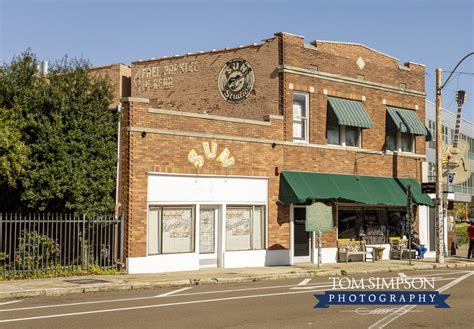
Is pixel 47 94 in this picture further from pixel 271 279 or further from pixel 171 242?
pixel 271 279

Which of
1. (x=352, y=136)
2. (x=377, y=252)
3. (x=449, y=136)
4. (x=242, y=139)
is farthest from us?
(x=449, y=136)

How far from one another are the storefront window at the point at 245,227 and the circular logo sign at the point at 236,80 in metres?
5.11

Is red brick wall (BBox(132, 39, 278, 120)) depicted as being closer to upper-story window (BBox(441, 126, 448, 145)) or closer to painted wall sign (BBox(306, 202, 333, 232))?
painted wall sign (BBox(306, 202, 333, 232))

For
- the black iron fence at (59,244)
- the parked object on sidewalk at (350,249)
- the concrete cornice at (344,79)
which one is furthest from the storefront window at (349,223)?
the black iron fence at (59,244)

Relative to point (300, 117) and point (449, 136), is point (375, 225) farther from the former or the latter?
point (449, 136)

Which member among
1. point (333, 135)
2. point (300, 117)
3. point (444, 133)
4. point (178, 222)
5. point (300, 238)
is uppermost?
point (444, 133)

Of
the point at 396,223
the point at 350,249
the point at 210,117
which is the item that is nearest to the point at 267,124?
the point at 210,117

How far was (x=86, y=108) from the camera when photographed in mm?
22516

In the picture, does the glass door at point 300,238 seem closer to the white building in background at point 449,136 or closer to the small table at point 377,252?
the small table at point 377,252

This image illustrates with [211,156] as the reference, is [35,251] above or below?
below

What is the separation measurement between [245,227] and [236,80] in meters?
6.51

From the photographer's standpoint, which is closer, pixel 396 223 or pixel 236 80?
pixel 236 80

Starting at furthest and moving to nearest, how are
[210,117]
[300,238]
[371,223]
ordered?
1. [371,223]
2. [300,238]
3. [210,117]

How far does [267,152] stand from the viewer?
1029 inches
